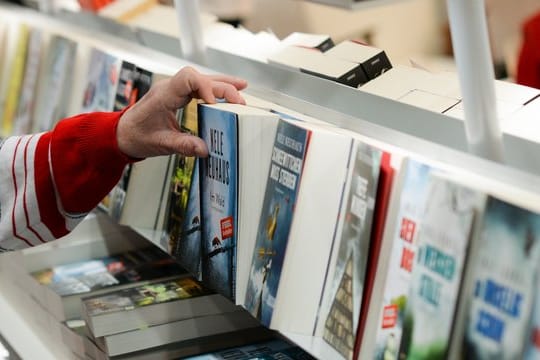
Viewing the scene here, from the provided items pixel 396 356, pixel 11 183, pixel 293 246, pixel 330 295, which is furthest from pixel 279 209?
pixel 11 183

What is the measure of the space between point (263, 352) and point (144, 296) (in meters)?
0.31

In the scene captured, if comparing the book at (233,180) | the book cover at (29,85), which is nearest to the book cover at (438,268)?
the book at (233,180)

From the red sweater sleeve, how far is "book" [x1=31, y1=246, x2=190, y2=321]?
250 millimetres

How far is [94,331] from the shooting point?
1744 mm

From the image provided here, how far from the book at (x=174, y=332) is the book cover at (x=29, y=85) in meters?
1.17

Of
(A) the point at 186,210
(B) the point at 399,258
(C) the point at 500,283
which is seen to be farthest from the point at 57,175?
(C) the point at 500,283

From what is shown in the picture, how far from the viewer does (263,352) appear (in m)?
1.74

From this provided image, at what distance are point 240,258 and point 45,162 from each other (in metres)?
0.50

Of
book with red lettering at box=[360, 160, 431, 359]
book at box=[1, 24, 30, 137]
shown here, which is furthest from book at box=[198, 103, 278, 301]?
book at box=[1, 24, 30, 137]

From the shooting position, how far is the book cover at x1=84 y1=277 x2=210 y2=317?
1.79m

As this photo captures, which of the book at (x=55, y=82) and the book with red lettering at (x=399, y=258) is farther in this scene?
the book at (x=55, y=82)

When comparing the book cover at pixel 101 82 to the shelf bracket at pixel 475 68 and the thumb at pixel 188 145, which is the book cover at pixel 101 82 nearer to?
the thumb at pixel 188 145

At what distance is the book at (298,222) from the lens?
1.35 metres

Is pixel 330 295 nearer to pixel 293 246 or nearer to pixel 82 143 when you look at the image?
pixel 293 246
